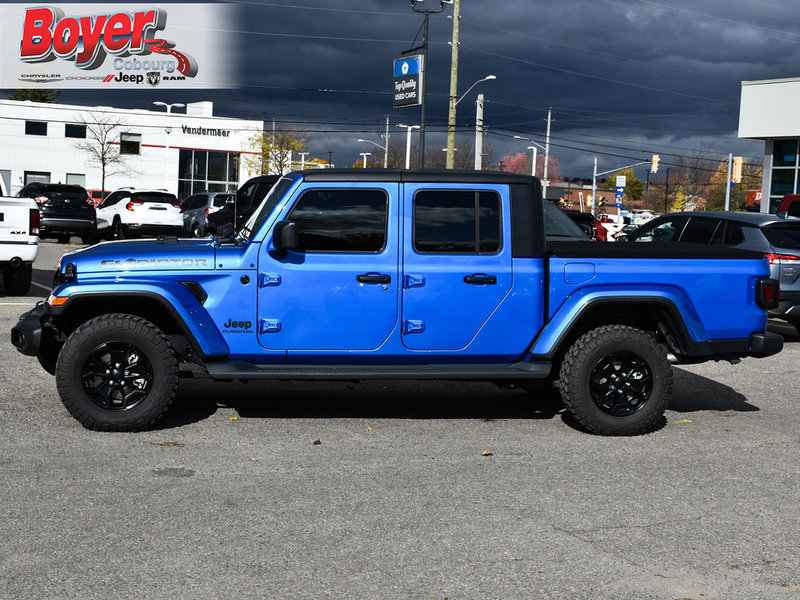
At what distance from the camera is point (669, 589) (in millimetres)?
4281

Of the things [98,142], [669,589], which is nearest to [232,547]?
[669,589]

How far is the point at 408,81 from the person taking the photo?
42031mm

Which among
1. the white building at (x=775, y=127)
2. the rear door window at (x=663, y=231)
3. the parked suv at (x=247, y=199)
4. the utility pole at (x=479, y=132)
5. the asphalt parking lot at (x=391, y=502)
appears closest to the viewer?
the asphalt parking lot at (x=391, y=502)

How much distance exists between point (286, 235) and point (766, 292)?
3583mm

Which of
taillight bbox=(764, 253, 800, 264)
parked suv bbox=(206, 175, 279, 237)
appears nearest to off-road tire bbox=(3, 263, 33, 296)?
parked suv bbox=(206, 175, 279, 237)

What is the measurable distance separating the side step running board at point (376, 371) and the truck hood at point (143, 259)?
73 cm

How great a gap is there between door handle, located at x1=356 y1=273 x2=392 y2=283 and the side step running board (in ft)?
2.01

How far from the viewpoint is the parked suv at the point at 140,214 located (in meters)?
29.7

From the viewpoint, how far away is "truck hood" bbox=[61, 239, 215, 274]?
6836 mm

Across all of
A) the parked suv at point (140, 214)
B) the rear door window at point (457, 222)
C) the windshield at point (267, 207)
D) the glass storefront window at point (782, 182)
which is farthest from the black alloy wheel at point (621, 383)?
the glass storefront window at point (782, 182)

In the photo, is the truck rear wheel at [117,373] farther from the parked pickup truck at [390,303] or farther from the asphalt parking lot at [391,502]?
the asphalt parking lot at [391,502]

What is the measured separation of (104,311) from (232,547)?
120 inches

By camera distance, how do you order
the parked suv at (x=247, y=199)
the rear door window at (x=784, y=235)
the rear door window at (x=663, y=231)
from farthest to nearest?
the parked suv at (x=247, y=199), the rear door window at (x=663, y=231), the rear door window at (x=784, y=235)

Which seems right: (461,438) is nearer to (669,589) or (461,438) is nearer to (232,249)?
(232,249)
